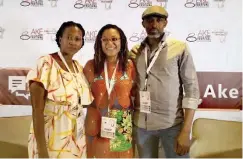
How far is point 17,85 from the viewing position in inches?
101

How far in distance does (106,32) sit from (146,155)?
91 centimetres

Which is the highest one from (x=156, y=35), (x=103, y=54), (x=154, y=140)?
(x=156, y=35)

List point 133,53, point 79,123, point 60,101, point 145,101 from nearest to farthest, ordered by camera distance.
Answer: point 60,101 < point 79,123 < point 145,101 < point 133,53

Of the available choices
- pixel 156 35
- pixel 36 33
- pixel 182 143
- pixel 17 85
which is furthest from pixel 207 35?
pixel 17 85

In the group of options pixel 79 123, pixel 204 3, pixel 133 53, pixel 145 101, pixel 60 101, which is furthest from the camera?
pixel 204 3

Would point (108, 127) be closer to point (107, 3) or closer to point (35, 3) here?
point (107, 3)

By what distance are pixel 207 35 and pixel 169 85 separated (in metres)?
0.69

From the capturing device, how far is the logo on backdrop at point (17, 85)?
255cm

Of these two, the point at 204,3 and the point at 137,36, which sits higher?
the point at 204,3

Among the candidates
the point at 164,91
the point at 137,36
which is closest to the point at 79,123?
the point at 164,91

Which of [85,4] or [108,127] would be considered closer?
[108,127]

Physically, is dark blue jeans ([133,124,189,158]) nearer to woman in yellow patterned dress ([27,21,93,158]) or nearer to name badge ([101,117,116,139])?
name badge ([101,117,116,139])

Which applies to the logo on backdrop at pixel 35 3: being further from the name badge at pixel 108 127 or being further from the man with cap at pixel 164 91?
the name badge at pixel 108 127

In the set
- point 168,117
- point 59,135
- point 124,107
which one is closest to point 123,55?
point 124,107
